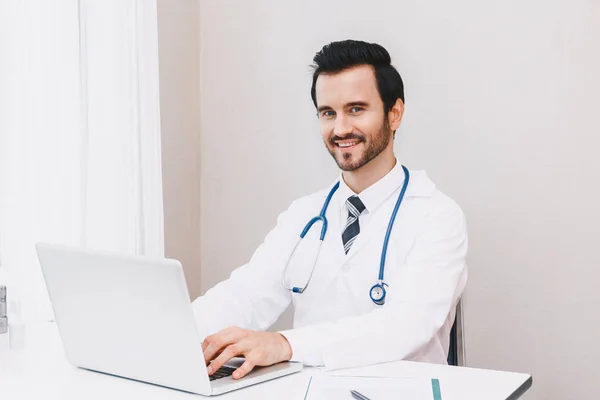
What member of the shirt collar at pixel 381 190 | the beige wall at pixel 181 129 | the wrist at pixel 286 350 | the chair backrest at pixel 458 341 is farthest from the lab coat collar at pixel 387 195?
the beige wall at pixel 181 129

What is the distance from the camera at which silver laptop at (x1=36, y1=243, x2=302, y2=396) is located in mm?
1173

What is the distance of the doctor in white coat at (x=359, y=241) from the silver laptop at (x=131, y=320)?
0.40 meters

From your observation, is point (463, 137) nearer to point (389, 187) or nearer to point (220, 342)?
point (389, 187)

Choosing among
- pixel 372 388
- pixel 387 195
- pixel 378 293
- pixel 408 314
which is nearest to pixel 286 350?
pixel 372 388

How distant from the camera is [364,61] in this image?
197 cm

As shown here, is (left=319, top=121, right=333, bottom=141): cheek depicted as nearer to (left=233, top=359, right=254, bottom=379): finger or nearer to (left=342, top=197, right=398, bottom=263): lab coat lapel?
(left=342, top=197, right=398, bottom=263): lab coat lapel

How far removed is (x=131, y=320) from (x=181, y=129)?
164cm

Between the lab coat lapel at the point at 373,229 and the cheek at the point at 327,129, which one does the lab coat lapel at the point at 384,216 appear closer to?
the lab coat lapel at the point at 373,229

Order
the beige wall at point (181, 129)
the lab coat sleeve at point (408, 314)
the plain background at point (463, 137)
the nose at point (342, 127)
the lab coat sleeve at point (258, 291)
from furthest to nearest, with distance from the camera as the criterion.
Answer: the beige wall at point (181, 129) < the plain background at point (463, 137) < the nose at point (342, 127) < the lab coat sleeve at point (258, 291) < the lab coat sleeve at point (408, 314)

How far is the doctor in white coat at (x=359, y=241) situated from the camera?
1732mm

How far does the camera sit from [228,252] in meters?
2.88

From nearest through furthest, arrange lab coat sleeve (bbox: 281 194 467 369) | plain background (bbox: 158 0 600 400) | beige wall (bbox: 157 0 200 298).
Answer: lab coat sleeve (bbox: 281 194 467 369), plain background (bbox: 158 0 600 400), beige wall (bbox: 157 0 200 298)

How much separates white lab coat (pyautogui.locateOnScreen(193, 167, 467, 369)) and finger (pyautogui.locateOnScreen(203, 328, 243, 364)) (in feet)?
0.44

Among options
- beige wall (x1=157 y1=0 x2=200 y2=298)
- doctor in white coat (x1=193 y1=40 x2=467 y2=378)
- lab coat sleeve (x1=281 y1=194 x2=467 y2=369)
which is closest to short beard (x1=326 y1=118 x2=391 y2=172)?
doctor in white coat (x1=193 y1=40 x2=467 y2=378)
